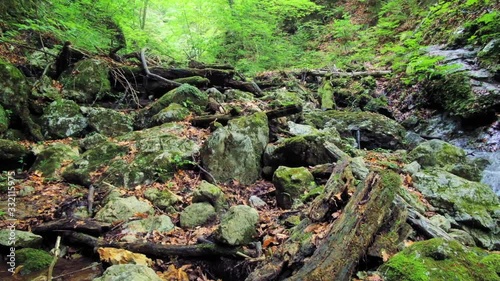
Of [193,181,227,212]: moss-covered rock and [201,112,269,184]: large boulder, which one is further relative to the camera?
[201,112,269,184]: large boulder

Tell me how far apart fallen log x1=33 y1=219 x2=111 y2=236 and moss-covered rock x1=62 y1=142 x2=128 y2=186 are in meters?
1.56

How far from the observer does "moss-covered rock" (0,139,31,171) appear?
6579mm

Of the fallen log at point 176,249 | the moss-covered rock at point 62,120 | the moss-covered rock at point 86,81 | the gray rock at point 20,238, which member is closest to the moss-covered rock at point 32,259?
the gray rock at point 20,238

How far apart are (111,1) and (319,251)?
507 inches

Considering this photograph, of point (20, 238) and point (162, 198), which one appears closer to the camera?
point (20, 238)

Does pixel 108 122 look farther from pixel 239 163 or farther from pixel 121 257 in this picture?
pixel 121 257

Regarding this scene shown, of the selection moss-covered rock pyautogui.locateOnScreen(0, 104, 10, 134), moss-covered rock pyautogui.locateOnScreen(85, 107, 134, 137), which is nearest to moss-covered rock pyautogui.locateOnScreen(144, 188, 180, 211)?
moss-covered rock pyautogui.locateOnScreen(85, 107, 134, 137)

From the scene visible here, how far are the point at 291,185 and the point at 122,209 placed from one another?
9.11 feet

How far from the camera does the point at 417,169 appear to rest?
674 centimetres

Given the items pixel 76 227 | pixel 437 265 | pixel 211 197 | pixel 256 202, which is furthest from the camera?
pixel 256 202

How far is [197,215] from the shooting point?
496cm

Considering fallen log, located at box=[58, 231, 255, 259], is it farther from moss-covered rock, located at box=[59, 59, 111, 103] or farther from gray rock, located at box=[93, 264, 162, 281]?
moss-covered rock, located at box=[59, 59, 111, 103]

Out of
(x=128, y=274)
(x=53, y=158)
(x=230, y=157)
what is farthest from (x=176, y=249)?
(x=53, y=158)

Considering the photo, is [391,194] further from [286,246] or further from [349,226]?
[286,246]
